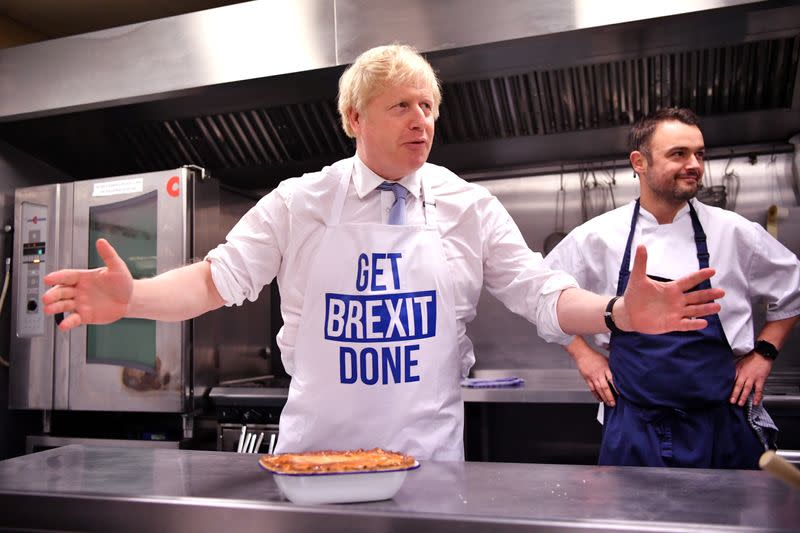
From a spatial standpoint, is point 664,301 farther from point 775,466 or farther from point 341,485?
point 341,485

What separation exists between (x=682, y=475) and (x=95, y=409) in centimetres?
298

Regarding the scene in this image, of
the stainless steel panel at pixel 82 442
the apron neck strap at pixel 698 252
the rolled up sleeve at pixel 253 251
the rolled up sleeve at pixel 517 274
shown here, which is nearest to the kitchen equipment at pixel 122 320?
the stainless steel panel at pixel 82 442

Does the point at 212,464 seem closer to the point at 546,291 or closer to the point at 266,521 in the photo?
the point at 266,521

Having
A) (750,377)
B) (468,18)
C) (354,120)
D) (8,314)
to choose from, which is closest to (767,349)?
(750,377)

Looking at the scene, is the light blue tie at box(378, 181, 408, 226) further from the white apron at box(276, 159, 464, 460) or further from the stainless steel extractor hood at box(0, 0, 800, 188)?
the stainless steel extractor hood at box(0, 0, 800, 188)

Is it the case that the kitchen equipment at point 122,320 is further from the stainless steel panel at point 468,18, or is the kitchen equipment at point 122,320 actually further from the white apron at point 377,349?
the white apron at point 377,349

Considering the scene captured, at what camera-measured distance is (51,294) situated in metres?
1.35

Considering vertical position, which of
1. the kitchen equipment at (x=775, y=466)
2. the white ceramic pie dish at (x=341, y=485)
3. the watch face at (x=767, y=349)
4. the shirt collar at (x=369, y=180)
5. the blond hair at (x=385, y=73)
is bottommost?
the white ceramic pie dish at (x=341, y=485)

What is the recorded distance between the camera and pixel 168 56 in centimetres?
333

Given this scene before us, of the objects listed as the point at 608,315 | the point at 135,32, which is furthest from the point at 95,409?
the point at 608,315

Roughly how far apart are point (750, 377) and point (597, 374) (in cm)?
45

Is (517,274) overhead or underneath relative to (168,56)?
underneath

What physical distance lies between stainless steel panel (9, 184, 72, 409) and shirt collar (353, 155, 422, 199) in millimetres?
2386

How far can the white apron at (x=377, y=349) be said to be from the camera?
166 cm
